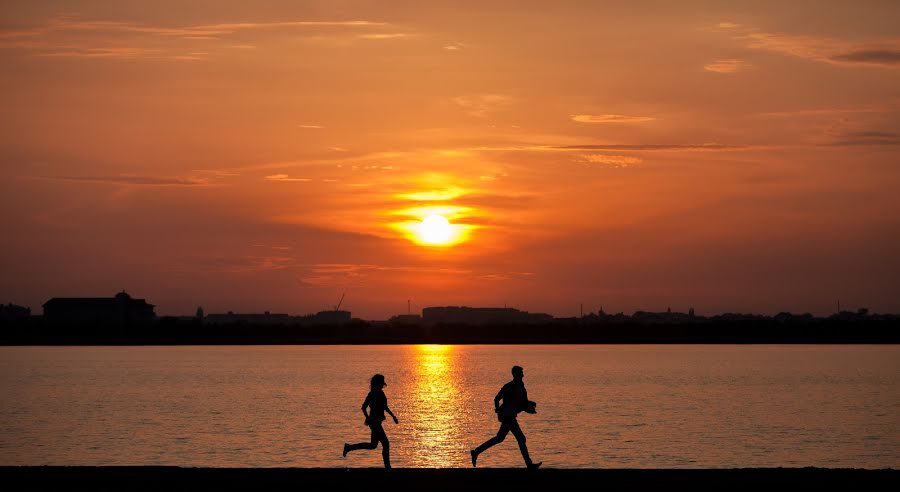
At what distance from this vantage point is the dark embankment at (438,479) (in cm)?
2472

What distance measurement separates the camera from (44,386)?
375 ft

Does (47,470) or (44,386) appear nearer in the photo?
(47,470)

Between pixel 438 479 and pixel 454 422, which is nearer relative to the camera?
pixel 438 479

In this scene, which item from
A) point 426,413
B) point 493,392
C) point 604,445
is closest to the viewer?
point 604,445

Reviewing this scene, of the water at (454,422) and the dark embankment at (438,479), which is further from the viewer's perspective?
the water at (454,422)

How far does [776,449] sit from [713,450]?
3.02m

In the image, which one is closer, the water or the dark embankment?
the dark embankment

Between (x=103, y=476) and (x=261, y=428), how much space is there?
3903 centimetres

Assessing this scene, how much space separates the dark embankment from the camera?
2472 centimetres

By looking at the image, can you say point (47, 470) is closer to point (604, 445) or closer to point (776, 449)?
point (604, 445)

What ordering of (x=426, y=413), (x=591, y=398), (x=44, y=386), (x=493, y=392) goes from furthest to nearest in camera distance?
(x=44, y=386) < (x=493, y=392) < (x=591, y=398) < (x=426, y=413)

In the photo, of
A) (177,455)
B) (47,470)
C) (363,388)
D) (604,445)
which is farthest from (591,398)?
(47,470)

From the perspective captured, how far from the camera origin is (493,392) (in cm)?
10600

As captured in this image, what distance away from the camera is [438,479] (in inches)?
1032
